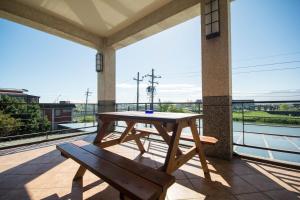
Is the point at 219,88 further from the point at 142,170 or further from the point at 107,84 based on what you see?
the point at 107,84

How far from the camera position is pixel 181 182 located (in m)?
1.69

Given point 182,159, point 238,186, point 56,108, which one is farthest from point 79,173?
point 56,108

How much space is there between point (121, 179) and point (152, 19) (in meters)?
3.60

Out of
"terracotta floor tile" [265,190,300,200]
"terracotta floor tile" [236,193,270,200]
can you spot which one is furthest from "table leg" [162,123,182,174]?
"terracotta floor tile" [265,190,300,200]

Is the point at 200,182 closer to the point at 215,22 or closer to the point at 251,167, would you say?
the point at 251,167

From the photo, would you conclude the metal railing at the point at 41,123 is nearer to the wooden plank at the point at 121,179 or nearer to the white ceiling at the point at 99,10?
the wooden plank at the point at 121,179

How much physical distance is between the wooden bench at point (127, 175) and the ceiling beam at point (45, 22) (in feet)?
11.7

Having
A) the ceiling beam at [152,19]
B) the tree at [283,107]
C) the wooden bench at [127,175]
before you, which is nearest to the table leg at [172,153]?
the wooden bench at [127,175]

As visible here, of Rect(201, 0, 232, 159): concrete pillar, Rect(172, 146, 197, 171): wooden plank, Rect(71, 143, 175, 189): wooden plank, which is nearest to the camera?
Rect(71, 143, 175, 189): wooden plank

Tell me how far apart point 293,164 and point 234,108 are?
1036mm

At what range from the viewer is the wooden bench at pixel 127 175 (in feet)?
2.56

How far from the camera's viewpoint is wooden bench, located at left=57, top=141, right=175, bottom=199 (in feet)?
2.56

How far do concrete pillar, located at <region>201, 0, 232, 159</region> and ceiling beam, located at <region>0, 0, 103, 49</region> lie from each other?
11.3ft

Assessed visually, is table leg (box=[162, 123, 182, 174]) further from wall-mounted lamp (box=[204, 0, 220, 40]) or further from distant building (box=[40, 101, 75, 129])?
distant building (box=[40, 101, 75, 129])
